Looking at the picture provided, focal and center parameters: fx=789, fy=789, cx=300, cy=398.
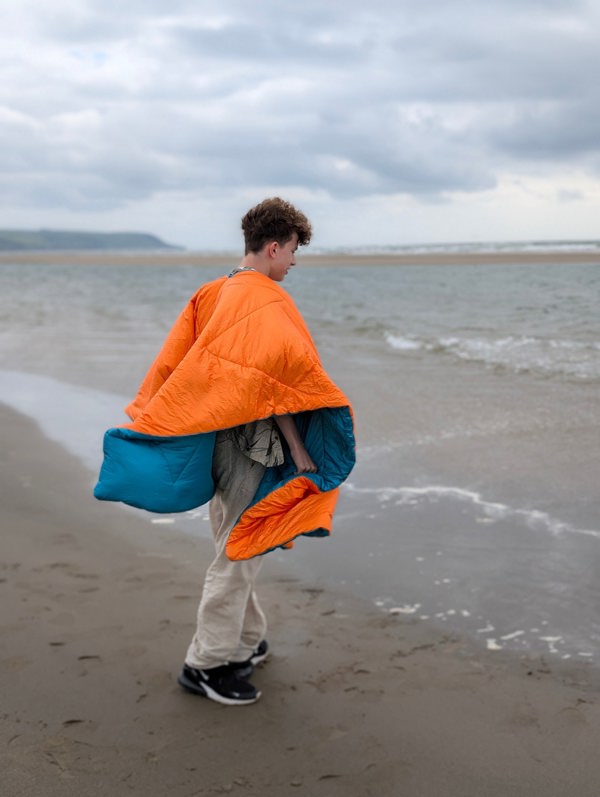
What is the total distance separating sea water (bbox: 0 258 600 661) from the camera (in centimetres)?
399

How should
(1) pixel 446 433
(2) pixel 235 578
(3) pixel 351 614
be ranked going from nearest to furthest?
(2) pixel 235 578 < (3) pixel 351 614 < (1) pixel 446 433

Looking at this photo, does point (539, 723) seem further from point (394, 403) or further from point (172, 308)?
point (172, 308)

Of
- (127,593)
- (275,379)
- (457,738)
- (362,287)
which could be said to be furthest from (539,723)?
(362,287)

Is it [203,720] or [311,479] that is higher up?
[311,479]

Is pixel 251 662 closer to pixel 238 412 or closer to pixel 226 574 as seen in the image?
pixel 226 574

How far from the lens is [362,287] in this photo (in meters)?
33.2

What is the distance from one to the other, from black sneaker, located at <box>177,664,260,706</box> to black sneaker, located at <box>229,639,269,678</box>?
31 mm

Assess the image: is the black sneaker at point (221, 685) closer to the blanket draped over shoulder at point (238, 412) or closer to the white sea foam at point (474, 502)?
the blanket draped over shoulder at point (238, 412)

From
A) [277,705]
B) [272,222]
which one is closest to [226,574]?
[277,705]

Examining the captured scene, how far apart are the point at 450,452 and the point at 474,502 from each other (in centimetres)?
125

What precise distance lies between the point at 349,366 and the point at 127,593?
24.9ft

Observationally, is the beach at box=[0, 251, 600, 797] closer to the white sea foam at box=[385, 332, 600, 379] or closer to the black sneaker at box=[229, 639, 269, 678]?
the black sneaker at box=[229, 639, 269, 678]

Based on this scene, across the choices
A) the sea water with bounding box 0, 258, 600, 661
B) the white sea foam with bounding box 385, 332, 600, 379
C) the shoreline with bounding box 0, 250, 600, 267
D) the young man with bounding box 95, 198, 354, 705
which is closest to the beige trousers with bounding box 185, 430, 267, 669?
the young man with bounding box 95, 198, 354, 705

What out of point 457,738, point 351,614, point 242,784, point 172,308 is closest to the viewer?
point 242,784
